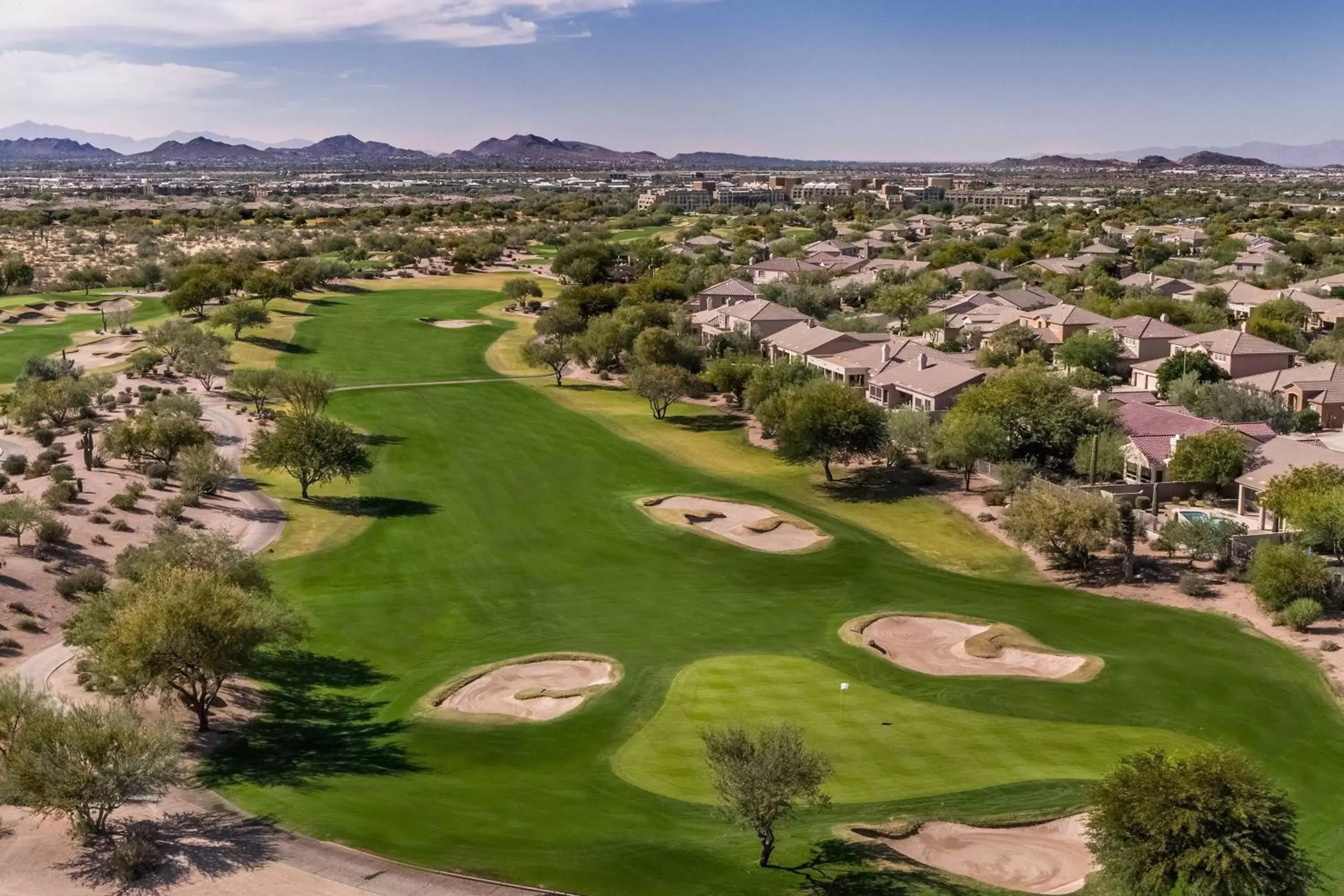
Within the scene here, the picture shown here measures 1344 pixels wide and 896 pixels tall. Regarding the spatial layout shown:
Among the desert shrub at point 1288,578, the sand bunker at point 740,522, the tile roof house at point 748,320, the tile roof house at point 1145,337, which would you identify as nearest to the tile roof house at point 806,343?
the tile roof house at point 748,320

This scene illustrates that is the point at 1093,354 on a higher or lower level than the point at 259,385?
higher

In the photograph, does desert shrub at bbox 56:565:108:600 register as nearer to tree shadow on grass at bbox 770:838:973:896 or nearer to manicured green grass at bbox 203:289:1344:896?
manicured green grass at bbox 203:289:1344:896

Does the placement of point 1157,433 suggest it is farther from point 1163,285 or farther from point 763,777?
point 1163,285

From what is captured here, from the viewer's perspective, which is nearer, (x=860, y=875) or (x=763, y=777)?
(x=763, y=777)

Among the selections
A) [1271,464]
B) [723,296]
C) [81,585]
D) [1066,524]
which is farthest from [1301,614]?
[723,296]

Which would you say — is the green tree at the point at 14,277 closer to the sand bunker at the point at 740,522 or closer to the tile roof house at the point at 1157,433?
the sand bunker at the point at 740,522

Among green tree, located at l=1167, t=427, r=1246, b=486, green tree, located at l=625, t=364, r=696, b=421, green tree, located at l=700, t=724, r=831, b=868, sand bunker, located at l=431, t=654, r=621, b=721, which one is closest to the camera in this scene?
green tree, located at l=700, t=724, r=831, b=868

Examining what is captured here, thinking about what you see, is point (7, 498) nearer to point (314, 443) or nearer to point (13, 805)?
point (314, 443)

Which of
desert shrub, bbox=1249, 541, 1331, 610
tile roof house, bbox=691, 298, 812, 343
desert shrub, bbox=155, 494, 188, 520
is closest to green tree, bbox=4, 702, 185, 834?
desert shrub, bbox=155, 494, 188, 520
